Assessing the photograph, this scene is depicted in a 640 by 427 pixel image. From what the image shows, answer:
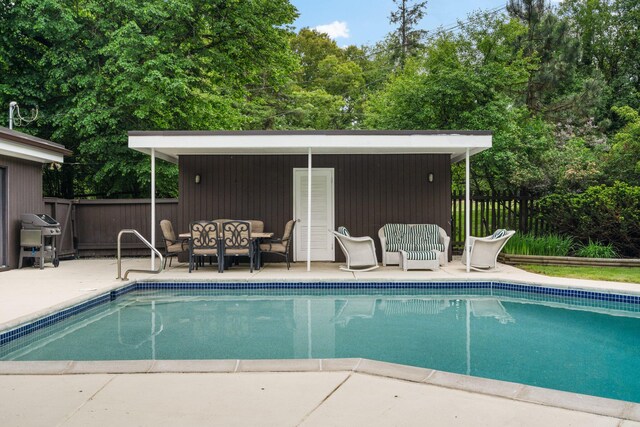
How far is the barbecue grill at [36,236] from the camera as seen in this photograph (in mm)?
9250

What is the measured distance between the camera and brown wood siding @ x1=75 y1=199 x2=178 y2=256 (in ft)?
38.6

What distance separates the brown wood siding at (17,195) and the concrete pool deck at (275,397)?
257 inches

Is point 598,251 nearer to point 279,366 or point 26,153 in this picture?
point 279,366

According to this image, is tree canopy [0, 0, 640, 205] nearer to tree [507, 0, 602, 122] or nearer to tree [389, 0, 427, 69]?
tree [507, 0, 602, 122]

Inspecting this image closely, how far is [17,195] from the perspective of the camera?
9422 mm

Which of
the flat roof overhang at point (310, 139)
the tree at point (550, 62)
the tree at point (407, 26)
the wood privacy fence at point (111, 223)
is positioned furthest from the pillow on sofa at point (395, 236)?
the tree at point (407, 26)

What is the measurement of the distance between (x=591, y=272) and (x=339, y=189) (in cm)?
473

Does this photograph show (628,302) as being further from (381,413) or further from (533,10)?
(533,10)

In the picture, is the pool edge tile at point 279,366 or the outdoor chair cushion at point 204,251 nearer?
the pool edge tile at point 279,366

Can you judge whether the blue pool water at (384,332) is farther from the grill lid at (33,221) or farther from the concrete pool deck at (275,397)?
the grill lid at (33,221)

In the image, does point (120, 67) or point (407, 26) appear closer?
point (120, 67)

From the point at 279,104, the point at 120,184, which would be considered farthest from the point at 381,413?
the point at 279,104

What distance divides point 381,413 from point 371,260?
6.25 m

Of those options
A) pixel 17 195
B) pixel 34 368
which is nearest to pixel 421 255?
pixel 34 368
